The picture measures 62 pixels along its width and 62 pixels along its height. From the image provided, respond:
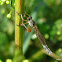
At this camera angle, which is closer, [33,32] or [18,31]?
[18,31]

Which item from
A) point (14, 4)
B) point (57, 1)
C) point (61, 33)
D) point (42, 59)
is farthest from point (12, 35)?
point (57, 1)

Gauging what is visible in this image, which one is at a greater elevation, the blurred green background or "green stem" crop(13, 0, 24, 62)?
the blurred green background

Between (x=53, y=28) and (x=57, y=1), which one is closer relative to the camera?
(x=53, y=28)

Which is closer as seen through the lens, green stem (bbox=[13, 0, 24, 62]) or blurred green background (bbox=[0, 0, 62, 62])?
green stem (bbox=[13, 0, 24, 62])

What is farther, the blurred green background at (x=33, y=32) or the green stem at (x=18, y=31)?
the blurred green background at (x=33, y=32)

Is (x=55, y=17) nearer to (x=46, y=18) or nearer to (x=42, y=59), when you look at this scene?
(x=46, y=18)

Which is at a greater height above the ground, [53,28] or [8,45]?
[53,28]

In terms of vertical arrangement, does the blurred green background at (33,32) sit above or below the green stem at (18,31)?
above

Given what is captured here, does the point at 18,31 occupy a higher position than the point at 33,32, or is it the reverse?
the point at 33,32
